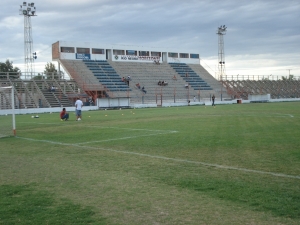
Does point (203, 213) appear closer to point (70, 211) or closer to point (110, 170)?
point (70, 211)

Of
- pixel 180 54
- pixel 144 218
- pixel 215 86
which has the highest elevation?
Result: pixel 180 54

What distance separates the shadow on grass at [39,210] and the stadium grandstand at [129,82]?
4131 cm

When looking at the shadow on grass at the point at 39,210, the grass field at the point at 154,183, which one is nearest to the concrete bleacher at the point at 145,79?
the grass field at the point at 154,183

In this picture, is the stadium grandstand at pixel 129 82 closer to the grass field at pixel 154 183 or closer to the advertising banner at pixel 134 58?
the advertising banner at pixel 134 58

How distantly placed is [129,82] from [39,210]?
192ft

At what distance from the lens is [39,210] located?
19.7 ft

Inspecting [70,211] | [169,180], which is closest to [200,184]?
[169,180]

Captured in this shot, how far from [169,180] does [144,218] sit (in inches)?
95.2

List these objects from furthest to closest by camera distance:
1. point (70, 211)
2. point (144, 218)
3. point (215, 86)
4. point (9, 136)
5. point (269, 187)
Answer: point (215, 86) < point (9, 136) < point (269, 187) < point (70, 211) < point (144, 218)

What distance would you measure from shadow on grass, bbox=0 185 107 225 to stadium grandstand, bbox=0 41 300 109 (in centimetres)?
4131

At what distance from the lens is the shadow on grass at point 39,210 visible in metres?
5.51

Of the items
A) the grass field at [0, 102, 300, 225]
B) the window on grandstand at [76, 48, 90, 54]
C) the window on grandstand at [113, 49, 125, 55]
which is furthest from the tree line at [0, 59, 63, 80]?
the grass field at [0, 102, 300, 225]

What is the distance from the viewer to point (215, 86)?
243 feet

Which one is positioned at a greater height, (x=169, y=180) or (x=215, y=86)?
(x=215, y=86)
